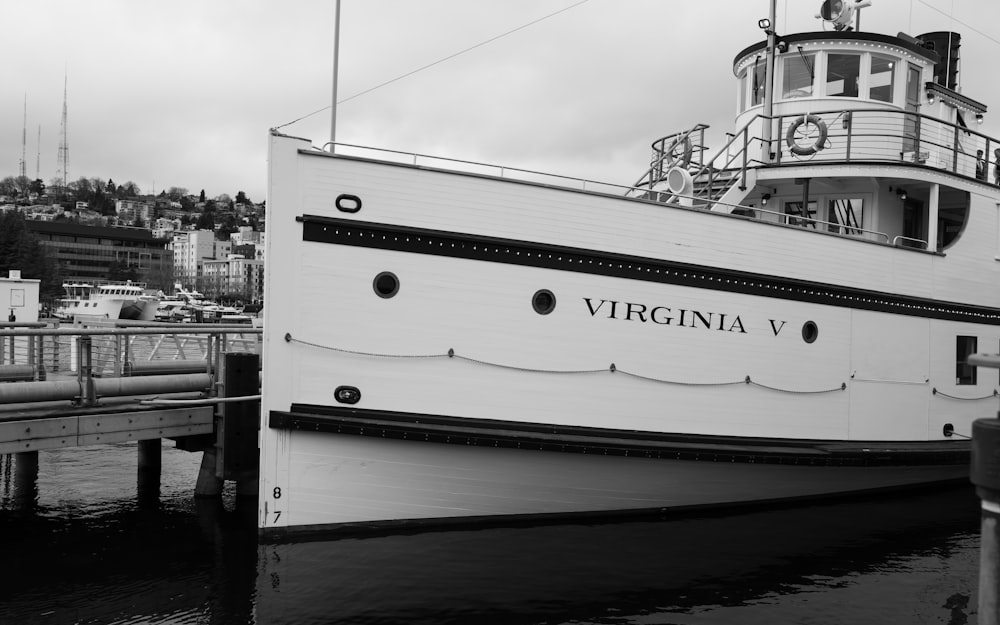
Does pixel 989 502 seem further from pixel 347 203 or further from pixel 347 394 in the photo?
pixel 347 203

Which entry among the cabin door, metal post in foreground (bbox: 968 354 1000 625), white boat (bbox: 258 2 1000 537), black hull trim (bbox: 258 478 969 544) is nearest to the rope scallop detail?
white boat (bbox: 258 2 1000 537)

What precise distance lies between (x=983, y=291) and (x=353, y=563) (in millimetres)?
9151

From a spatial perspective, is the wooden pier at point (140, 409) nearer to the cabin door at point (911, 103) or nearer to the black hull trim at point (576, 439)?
the black hull trim at point (576, 439)

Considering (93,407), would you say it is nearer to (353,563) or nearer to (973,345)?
(353,563)

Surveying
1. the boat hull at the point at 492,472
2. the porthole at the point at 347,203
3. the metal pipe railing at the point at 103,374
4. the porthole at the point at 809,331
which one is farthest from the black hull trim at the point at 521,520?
the metal pipe railing at the point at 103,374

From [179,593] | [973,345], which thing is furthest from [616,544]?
[973,345]

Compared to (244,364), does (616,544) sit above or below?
below

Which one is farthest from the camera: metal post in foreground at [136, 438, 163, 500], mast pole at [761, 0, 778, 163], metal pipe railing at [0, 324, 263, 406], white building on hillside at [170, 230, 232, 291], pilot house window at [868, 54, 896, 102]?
white building on hillside at [170, 230, 232, 291]

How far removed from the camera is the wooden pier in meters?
8.44

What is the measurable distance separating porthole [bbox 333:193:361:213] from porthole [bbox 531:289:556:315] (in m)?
1.87

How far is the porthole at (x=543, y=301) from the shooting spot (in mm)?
7703

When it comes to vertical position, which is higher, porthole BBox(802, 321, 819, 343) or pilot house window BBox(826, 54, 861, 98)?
pilot house window BBox(826, 54, 861, 98)

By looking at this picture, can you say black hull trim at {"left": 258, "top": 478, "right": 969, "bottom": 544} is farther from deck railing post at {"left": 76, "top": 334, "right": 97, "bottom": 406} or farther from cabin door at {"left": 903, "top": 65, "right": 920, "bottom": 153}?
cabin door at {"left": 903, "top": 65, "right": 920, "bottom": 153}

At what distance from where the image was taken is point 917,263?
1008cm
